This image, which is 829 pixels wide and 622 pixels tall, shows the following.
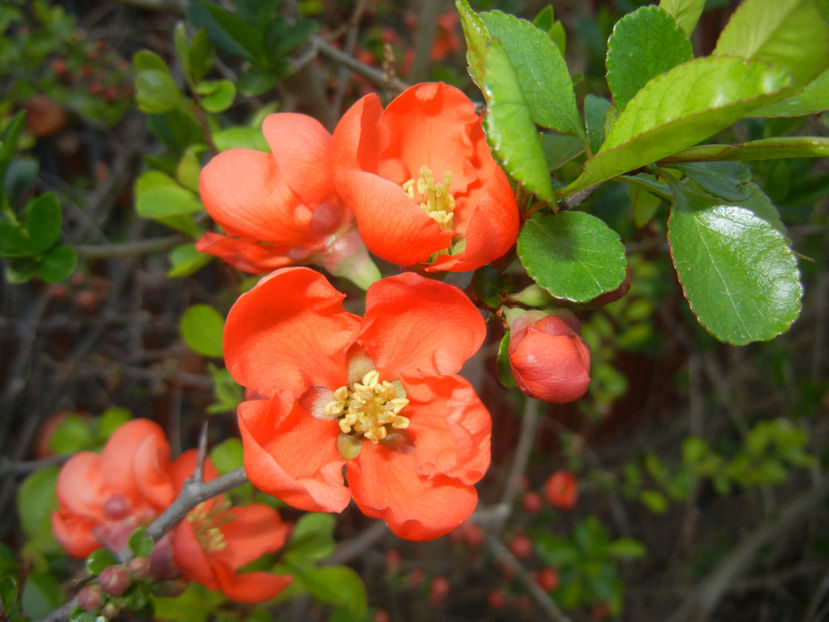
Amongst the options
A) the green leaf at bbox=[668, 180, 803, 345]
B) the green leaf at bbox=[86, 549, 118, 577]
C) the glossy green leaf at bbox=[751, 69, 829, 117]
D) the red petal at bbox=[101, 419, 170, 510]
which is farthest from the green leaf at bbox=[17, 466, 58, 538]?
the glossy green leaf at bbox=[751, 69, 829, 117]

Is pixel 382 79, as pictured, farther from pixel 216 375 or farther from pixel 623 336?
pixel 623 336

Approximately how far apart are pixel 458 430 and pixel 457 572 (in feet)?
7.78

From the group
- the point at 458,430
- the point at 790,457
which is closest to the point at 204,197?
the point at 458,430

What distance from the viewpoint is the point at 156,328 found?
2.56 meters

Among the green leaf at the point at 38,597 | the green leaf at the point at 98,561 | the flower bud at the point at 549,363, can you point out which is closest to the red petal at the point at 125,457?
the green leaf at the point at 98,561

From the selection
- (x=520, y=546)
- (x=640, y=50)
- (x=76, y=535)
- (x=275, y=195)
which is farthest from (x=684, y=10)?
(x=520, y=546)

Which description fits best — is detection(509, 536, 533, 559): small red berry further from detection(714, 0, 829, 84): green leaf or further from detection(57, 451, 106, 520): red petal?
detection(714, 0, 829, 84): green leaf

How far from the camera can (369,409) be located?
702 mm

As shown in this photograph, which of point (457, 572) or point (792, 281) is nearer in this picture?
point (792, 281)

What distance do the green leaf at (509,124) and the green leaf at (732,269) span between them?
18 centimetres

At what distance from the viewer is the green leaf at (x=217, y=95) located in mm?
950

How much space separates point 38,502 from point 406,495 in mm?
868

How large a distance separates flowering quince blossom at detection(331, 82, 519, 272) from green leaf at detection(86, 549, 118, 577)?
1.71 ft

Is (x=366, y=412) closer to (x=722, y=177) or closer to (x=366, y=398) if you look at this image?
(x=366, y=398)
